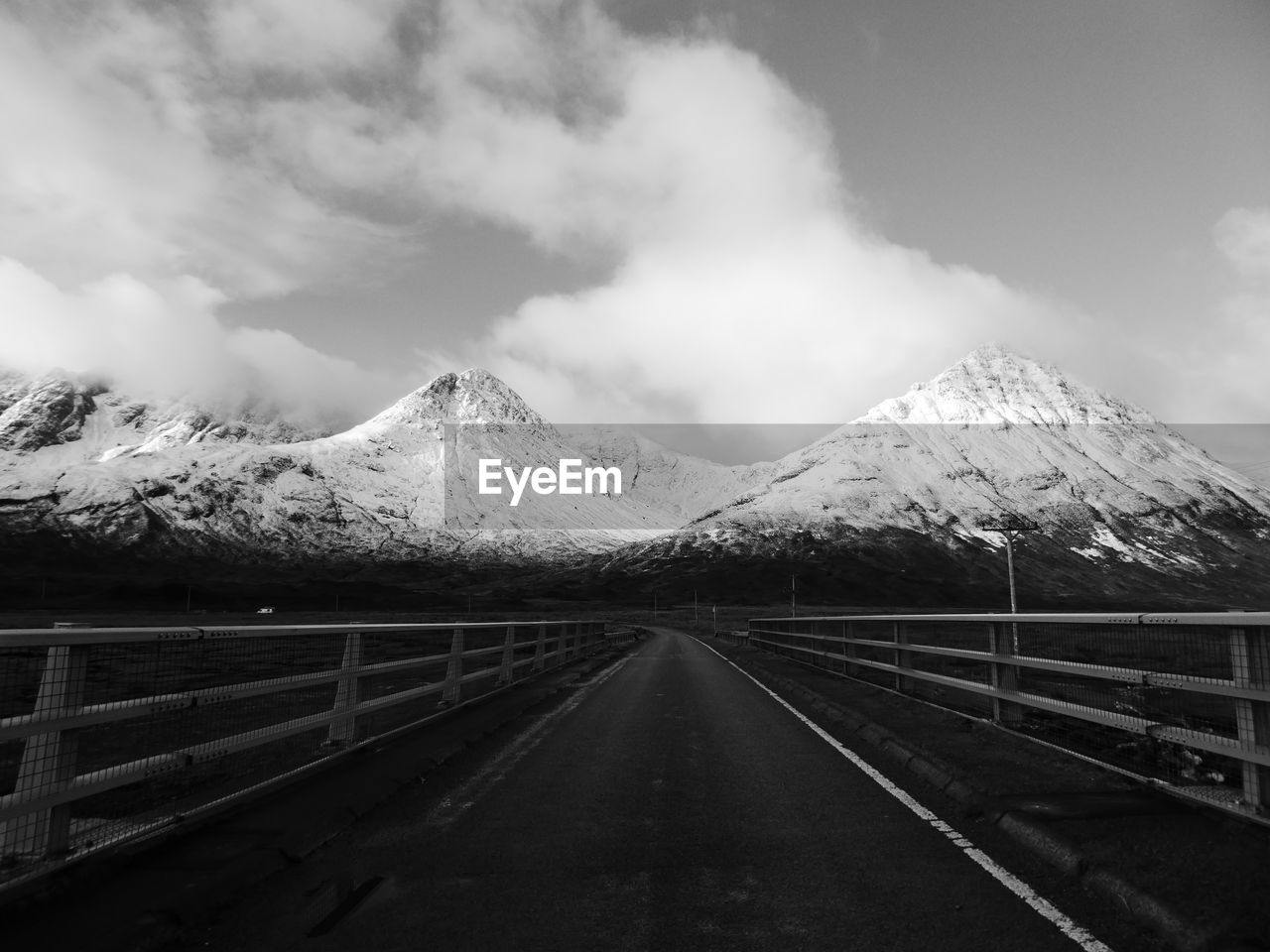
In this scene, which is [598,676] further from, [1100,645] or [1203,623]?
[1203,623]

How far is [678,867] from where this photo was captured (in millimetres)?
5371

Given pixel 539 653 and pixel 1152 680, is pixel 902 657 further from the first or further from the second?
pixel 539 653

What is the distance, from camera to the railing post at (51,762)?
469cm

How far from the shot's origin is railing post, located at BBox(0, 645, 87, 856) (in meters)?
4.69

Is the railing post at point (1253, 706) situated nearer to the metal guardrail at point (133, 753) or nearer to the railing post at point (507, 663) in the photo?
the metal guardrail at point (133, 753)

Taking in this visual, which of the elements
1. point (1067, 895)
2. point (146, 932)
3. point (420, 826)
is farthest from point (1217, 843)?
point (146, 932)

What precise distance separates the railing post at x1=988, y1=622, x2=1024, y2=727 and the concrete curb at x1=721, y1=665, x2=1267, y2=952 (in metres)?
1.52

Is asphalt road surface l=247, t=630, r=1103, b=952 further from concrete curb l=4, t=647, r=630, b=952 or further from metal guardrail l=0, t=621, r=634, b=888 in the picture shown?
metal guardrail l=0, t=621, r=634, b=888

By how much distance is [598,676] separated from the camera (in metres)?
21.3

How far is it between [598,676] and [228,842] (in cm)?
1605

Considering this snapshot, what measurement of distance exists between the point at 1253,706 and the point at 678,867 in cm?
393

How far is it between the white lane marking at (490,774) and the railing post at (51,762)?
250 centimetres

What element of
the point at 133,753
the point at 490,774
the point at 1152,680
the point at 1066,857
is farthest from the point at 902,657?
the point at 133,753

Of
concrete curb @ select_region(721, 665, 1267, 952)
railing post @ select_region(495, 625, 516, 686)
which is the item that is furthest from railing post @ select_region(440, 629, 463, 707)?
concrete curb @ select_region(721, 665, 1267, 952)
